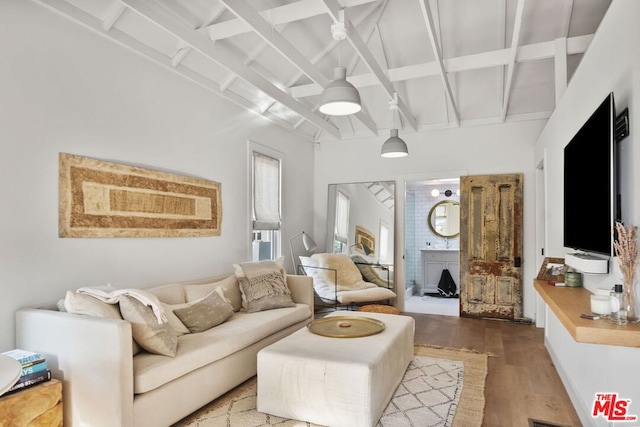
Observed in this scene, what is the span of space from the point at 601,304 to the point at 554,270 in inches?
66.7

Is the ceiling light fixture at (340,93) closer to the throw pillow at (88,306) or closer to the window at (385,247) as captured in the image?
the throw pillow at (88,306)

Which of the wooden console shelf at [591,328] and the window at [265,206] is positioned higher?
the window at [265,206]

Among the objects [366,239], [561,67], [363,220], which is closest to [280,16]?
[561,67]

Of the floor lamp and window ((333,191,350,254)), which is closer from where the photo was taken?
the floor lamp

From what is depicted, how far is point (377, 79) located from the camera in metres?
4.23

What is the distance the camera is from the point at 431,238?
8391 mm

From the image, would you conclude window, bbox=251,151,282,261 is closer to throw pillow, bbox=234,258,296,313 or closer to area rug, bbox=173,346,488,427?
throw pillow, bbox=234,258,296,313

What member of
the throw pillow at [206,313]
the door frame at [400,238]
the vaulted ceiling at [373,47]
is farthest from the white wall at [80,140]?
the door frame at [400,238]

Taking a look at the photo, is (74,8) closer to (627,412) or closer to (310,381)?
(310,381)

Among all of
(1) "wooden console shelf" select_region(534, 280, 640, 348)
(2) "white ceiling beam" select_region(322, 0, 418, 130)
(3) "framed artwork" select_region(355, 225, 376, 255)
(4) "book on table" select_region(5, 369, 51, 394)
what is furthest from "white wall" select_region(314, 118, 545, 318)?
(4) "book on table" select_region(5, 369, 51, 394)

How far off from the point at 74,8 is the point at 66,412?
2745mm

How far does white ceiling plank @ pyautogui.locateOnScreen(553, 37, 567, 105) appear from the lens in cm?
396

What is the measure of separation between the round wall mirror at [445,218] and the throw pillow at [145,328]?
6.62 meters

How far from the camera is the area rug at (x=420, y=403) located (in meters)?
2.65
